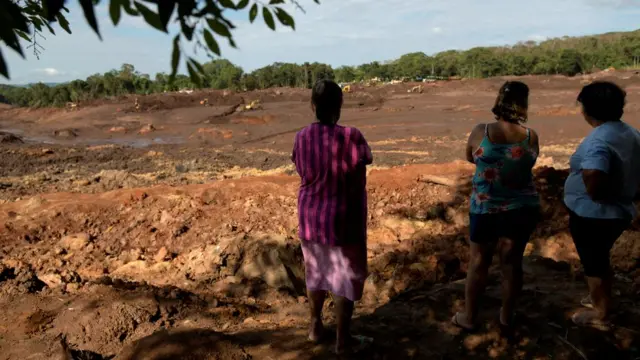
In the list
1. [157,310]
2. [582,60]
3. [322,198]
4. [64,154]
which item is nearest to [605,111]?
[322,198]

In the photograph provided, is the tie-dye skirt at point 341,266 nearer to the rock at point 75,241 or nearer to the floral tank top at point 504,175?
the floral tank top at point 504,175

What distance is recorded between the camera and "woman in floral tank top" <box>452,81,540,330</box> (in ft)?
8.90

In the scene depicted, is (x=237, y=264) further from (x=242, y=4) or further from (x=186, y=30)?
(x=186, y=30)

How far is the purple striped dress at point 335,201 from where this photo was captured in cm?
268

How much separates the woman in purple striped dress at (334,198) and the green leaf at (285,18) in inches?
47.4

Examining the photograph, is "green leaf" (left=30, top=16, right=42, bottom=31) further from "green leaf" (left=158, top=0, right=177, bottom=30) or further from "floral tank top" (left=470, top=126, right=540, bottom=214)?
"floral tank top" (left=470, top=126, right=540, bottom=214)

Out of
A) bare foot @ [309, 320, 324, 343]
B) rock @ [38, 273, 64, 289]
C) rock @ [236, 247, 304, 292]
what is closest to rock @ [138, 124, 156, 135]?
rock @ [38, 273, 64, 289]

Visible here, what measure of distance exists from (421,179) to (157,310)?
537 centimetres

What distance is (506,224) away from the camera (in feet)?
9.07

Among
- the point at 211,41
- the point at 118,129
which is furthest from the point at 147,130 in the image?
the point at 211,41

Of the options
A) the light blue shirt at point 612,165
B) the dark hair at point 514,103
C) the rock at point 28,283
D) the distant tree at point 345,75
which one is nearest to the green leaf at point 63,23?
the dark hair at point 514,103

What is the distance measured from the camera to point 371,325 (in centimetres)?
329

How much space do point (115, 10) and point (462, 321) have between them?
258 centimetres

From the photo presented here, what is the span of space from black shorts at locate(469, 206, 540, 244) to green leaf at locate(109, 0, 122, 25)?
2.13 m
